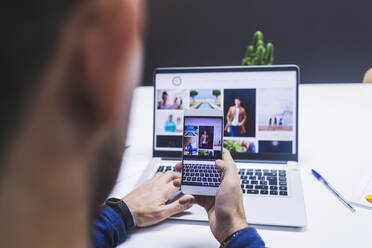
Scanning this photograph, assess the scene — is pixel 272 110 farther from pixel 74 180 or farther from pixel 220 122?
pixel 74 180

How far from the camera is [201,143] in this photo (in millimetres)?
744

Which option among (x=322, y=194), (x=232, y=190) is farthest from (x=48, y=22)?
(x=322, y=194)

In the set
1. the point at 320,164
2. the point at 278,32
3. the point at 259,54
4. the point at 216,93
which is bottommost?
the point at 320,164

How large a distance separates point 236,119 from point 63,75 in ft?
2.64

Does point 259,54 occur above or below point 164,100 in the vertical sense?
above

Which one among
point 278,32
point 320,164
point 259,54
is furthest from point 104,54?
point 278,32

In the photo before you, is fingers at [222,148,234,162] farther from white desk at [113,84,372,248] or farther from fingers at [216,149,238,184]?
white desk at [113,84,372,248]

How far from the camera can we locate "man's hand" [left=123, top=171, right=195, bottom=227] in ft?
2.10

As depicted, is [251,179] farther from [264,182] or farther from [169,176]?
[169,176]

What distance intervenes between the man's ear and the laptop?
26.3 inches

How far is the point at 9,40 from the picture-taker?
0.17m

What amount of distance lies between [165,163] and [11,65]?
0.80m

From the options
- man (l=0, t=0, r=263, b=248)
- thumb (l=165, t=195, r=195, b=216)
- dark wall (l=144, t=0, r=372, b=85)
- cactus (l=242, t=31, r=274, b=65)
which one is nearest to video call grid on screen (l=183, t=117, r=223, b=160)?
thumb (l=165, t=195, r=195, b=216)

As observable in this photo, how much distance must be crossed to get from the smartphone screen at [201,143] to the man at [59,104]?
51 cm
